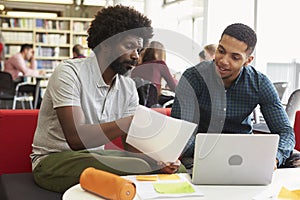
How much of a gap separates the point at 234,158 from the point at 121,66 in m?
0.77

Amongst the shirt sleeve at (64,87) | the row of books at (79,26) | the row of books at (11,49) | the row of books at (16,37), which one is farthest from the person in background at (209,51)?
the row of books at (11,49)

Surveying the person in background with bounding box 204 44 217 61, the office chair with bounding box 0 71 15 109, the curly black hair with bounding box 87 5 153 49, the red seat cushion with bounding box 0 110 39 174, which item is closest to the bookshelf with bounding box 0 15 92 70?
the office chair with bounding box 0 71 15 109

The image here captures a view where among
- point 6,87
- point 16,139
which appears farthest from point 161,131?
point 6,87

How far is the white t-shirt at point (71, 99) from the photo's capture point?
1.82 metres

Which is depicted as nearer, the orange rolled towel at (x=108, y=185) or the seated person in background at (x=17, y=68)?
the orange rolled towel at (x=108, y=185)

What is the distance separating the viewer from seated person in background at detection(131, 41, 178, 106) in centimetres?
400

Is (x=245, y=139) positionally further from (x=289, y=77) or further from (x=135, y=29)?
(x=289, y=77)

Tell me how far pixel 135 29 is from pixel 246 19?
4660 mm

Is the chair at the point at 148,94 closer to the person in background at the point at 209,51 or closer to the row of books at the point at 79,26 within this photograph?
the person in background at the point at 209,51

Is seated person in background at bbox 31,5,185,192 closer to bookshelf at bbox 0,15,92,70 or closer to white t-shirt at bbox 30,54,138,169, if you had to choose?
white t-shirt at bbox 30,54,138,169

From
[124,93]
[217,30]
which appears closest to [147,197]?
[124,93]

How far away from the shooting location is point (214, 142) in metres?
1.39

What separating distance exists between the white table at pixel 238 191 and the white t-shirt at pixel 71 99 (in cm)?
52

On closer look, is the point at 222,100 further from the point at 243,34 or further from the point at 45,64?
the point at 45,64
